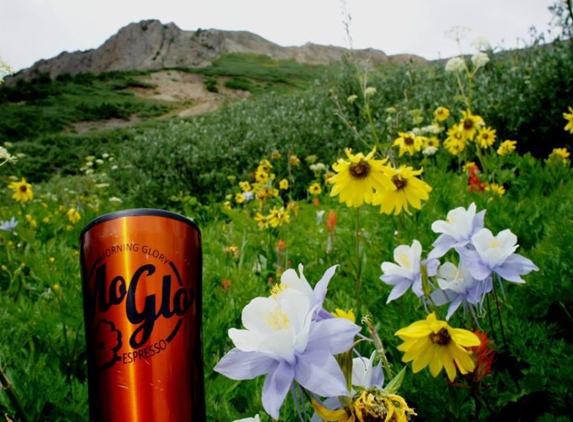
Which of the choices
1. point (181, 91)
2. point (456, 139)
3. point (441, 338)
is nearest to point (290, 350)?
point (441, 338)

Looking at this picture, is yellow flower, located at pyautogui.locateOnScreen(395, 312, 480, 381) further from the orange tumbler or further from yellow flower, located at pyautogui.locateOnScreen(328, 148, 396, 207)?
yellow flower, located at pyautogui.locateOnScreen(328, 148, 396, 207)

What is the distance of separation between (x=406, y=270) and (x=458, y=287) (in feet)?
0.31

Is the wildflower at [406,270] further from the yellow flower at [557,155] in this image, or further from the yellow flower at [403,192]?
the yellow flower at [557,155]

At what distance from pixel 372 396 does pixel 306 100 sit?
29.0 ft

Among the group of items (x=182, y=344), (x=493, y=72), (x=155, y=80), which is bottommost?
(x=182, y=344)

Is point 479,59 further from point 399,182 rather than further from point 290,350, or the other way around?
point 290,350

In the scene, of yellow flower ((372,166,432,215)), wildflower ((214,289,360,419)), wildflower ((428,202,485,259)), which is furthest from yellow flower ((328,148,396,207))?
wildflower ((214,289,360,419))

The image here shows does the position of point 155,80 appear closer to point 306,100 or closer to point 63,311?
point 306,100

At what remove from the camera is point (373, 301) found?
1622 mm

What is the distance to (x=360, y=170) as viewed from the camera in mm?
1309

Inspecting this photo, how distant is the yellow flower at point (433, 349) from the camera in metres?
0.72

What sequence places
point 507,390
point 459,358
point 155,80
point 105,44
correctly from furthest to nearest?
point 105,44 < point 155,80 < point 507,390 < point 459,358

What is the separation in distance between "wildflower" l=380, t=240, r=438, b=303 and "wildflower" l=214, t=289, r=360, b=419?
1.19 ft

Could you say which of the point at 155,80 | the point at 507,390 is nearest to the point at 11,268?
the point at 507,390
